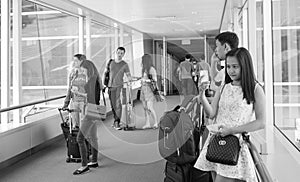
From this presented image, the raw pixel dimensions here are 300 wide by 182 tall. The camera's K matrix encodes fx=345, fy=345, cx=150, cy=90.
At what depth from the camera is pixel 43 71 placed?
7227 mm

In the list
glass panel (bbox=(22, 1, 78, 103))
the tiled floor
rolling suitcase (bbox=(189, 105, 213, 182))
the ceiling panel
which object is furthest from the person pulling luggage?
the ceiling panel

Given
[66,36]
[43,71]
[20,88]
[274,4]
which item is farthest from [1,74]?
[274,4]

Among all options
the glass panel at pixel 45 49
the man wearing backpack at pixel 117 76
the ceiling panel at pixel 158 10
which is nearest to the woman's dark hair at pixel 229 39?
the man wearing backpack at pixel 117 76

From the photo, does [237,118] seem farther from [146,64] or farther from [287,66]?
[146,64]

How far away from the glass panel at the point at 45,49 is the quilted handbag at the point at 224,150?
4780 mm

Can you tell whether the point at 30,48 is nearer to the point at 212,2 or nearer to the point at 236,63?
the point at 212,2

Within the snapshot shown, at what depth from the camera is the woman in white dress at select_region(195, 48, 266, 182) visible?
197 centimetres

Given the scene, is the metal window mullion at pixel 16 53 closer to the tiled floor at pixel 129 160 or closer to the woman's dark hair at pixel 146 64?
the tiled floor at pixel 129 160

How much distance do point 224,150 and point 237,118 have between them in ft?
0.71

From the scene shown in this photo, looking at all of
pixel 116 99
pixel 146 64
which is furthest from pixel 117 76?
pixel 146 64

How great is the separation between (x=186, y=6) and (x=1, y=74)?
442 cm

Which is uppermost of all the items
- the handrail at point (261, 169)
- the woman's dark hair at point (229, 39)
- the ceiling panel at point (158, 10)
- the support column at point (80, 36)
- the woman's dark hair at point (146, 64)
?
the ceiling panel at point (158, 10)

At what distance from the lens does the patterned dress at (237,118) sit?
1.99 meters

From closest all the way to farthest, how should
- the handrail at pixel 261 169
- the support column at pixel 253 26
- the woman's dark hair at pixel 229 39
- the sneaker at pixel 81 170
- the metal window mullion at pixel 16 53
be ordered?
the handrail at pixel 261 169, the woman's dark hair at pixel 229 39, the support column at pixel 253 26, the sneaker at pixel 81 170, the metal window mullion at pixel 16 53
